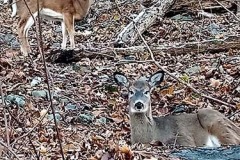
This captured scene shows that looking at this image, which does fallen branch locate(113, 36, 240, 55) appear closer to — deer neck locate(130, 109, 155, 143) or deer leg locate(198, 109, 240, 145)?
deer leg locate(198, 109, 240, 145)

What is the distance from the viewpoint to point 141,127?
651 cm

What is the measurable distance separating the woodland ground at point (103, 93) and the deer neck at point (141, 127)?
0.63 feet

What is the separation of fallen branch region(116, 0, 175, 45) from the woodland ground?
0.26 metres

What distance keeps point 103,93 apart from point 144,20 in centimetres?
383

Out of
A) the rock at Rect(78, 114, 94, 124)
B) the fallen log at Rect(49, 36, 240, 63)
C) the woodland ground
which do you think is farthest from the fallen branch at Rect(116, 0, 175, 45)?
the rock at Rect(78, 114, 94, 124)

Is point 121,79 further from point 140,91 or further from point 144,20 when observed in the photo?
point 144,20

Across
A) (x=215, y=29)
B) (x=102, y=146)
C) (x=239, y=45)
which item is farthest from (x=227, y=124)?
(x=215, y=29)

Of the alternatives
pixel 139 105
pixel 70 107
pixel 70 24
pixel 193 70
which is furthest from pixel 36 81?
pixel 70 24

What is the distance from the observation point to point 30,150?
5.74 metres

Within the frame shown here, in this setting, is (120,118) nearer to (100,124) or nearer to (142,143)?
(100,124)

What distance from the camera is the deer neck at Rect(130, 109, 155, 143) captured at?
6465 millimetres

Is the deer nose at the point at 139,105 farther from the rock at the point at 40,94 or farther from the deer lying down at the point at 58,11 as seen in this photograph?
the deer lying down at the point at 58,11

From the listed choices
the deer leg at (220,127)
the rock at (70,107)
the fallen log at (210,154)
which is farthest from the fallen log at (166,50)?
the fallen log at (210,154)

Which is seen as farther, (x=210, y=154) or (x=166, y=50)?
(x=166, y=50)
